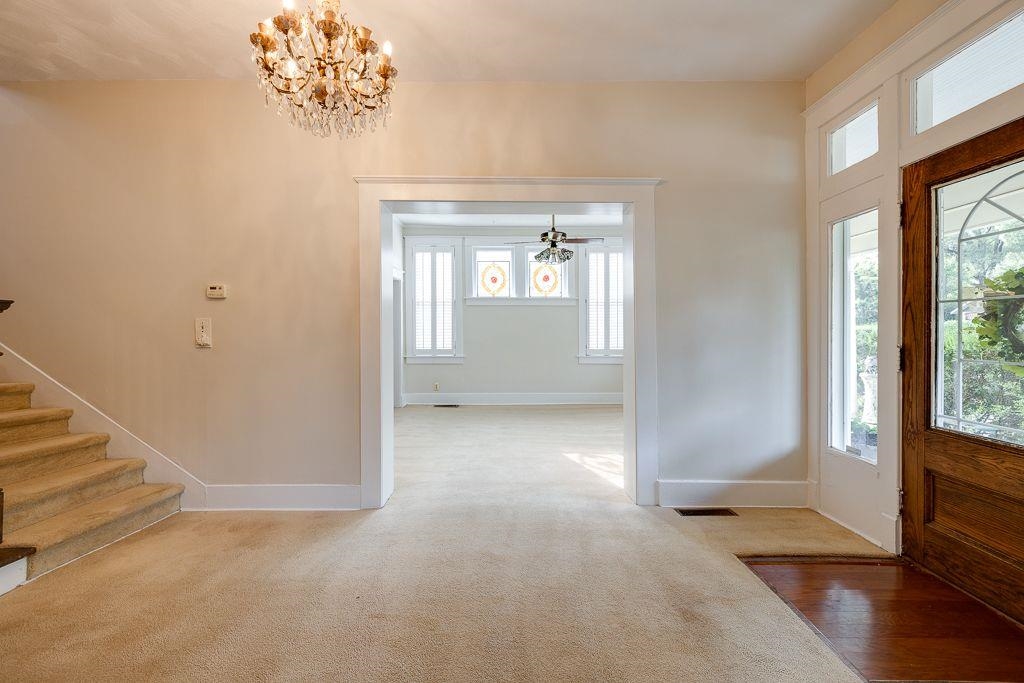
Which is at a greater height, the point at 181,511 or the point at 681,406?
the point at 681,406

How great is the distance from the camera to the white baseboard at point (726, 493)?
3.36m

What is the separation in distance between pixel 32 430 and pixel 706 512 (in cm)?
437

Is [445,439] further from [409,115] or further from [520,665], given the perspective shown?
[520,665]

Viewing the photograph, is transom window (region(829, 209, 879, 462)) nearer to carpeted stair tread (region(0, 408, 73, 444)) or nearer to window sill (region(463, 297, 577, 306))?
carpeted stair tread (region(0, 408, 73, 444))

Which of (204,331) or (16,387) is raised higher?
(204,331)

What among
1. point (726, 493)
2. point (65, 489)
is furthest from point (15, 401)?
point (726, 493)

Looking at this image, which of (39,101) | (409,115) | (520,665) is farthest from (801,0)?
(39,101)

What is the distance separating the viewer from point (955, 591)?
2225mm

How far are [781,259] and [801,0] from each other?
151 centimetres

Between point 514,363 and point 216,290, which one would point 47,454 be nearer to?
point 216,290

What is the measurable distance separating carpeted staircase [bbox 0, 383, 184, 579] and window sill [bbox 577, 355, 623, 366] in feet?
20.9

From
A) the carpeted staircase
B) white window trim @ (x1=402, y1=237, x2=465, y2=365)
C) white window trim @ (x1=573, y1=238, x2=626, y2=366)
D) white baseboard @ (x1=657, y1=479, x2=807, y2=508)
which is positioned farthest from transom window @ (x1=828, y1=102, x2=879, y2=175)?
white window trim @ (x1=402, y1=237, x2=465, y2=365)

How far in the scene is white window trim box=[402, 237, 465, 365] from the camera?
27.9ft

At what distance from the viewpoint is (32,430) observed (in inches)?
119
